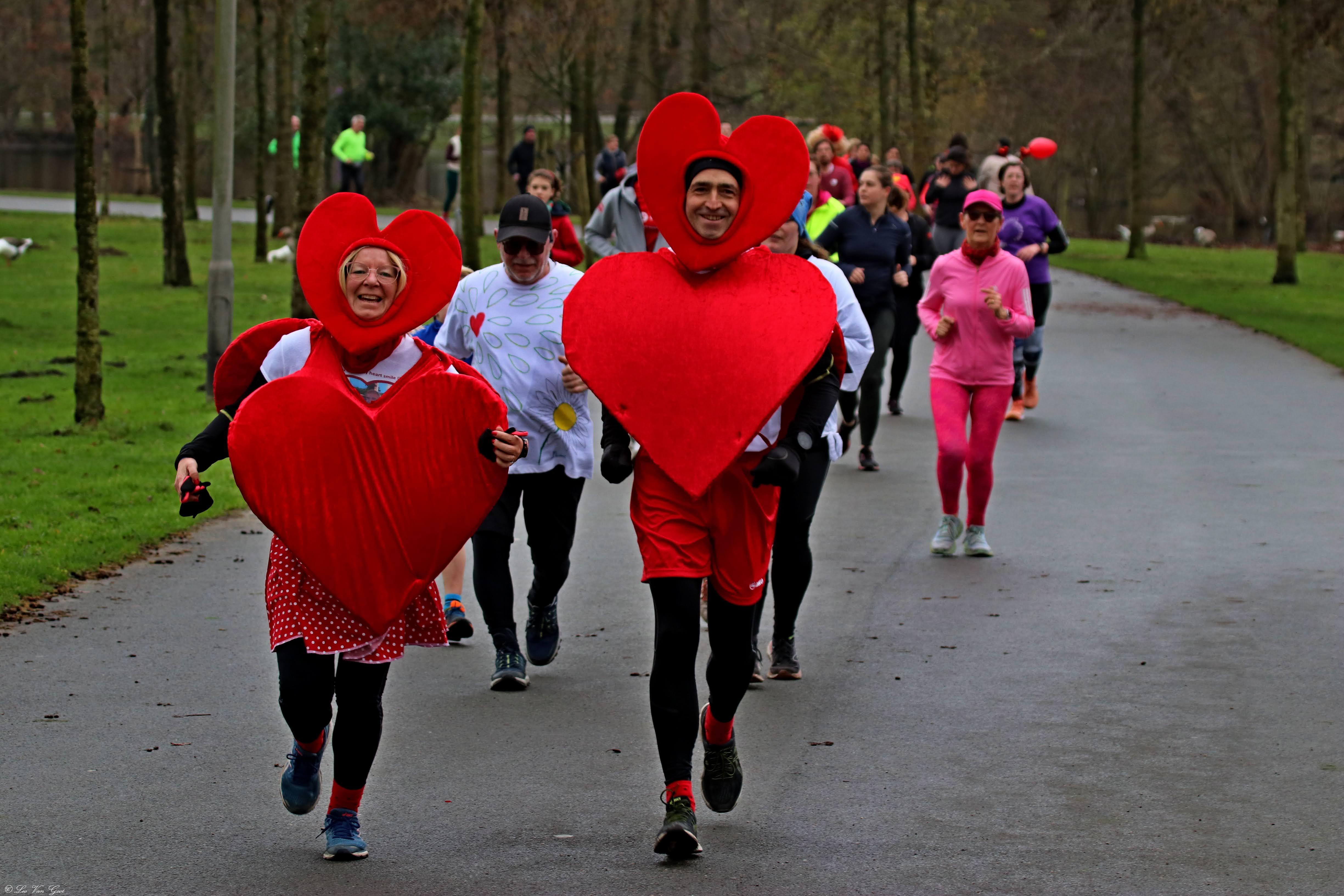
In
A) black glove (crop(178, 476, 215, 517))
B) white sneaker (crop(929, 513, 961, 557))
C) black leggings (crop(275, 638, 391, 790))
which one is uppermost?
black glove (crop(178, 476, 215, 517))

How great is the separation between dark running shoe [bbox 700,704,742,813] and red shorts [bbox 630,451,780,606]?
1.50ft

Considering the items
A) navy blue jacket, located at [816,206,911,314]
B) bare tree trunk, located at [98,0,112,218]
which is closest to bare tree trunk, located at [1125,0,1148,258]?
bare tree trunk, located at [98,0,112,218]

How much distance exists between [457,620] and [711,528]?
2825mm

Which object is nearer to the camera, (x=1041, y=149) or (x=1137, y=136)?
(x=1041, y=149)

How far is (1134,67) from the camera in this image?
38.7m

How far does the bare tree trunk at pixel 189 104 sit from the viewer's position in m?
26.0

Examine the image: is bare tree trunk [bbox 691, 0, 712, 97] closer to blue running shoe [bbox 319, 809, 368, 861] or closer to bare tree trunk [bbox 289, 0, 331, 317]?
bare tree trunk [bbox 289, 0, 331, 317]

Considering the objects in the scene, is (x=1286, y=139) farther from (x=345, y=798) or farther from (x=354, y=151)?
(x=345, y=798)

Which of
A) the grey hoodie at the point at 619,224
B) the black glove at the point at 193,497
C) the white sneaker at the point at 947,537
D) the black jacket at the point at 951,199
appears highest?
the black jacket at the point at 951,199


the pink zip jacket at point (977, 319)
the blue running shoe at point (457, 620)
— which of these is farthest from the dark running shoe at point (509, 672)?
the pink zip jacket at point (977, 319)

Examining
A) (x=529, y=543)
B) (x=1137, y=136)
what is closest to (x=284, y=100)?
(x=529, y=543)

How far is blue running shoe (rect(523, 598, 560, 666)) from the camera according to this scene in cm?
726

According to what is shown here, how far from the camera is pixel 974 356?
968 centimetres

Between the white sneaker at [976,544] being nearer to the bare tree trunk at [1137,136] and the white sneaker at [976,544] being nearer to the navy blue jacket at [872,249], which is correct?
the navy blue jacket at [872,249]
